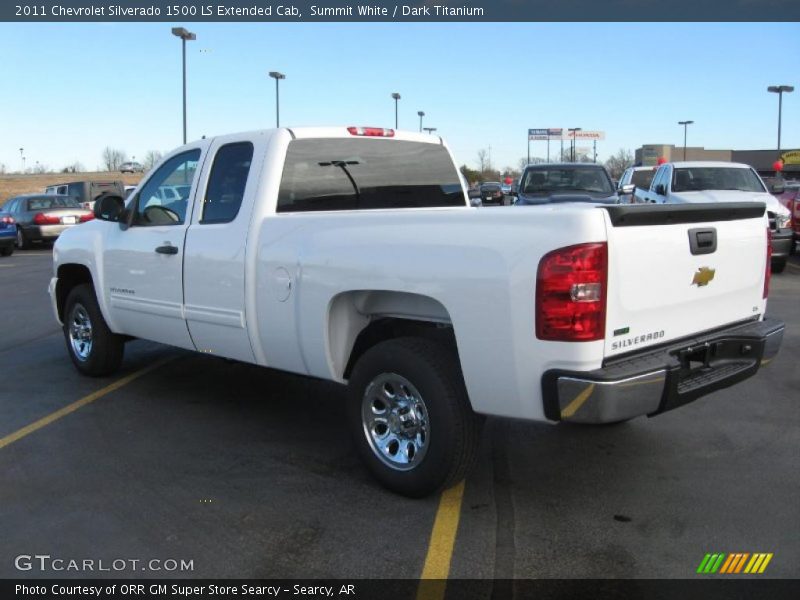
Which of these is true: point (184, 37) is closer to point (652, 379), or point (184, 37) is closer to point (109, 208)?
point (109, 208)

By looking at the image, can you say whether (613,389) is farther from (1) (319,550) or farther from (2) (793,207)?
(2) (793,207)

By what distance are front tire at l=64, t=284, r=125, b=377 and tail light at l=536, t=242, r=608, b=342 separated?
4.39 metres

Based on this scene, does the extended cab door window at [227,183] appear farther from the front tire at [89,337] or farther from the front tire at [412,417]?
the front tire at [89,337]

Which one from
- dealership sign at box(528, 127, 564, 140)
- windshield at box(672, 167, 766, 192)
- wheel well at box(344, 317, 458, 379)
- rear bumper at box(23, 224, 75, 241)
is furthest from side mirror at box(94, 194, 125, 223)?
dealership sign at box(528, 127, 564, 140)

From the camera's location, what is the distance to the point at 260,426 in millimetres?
5293

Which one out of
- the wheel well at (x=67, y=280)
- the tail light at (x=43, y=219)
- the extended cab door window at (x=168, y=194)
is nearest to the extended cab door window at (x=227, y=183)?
the extended cab door window at (x=168, y=194)

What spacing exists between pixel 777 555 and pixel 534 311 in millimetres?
1539

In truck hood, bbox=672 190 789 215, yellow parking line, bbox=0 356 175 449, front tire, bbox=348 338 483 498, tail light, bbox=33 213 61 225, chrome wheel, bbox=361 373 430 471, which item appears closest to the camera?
front tire, bbox=348 338 483 498

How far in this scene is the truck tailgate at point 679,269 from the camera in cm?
335

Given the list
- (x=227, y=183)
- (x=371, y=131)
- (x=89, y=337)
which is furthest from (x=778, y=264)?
(x=89, y=337)

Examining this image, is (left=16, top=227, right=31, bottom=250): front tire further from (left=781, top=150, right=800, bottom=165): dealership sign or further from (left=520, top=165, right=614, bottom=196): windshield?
(left=781, top=150, right=800, bottom=165): dealership sign

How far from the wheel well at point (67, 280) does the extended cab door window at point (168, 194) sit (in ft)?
3.84

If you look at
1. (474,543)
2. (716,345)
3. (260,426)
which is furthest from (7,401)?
(716,345)

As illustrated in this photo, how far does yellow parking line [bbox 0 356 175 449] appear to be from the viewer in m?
5.11
